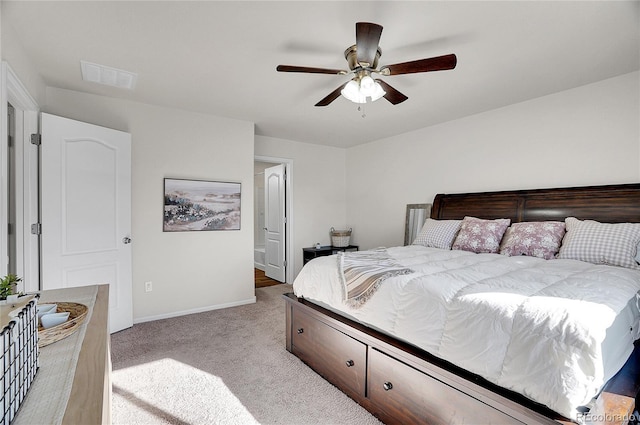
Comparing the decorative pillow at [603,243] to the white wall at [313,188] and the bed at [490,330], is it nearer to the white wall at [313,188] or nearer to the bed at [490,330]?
the bed at [490,330]

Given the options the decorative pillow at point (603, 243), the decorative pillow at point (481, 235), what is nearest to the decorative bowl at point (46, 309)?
the decorative pillow at point (481, 235)

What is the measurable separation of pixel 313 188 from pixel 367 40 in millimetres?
3653

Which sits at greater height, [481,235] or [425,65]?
[425,65]

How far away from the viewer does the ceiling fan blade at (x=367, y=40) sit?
1.68 m

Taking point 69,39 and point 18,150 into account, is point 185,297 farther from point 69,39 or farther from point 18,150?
point 69,39

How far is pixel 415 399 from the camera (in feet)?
5.38

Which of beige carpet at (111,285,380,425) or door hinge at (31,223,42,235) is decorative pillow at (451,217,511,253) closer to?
beige carpet at (111,285,380,425)

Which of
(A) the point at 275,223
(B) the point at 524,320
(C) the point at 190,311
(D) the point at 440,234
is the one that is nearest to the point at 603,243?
(D) the point at 440,234

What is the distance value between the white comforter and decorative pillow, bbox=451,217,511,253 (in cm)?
87

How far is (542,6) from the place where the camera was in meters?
1.83

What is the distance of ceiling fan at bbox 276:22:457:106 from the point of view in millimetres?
1764

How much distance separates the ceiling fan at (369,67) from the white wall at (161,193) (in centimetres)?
194

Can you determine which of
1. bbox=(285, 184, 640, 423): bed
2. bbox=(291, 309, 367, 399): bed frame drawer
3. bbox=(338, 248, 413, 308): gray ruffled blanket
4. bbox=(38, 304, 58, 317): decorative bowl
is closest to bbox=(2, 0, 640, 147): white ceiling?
bbox=(285, 184, 640, 423): bed

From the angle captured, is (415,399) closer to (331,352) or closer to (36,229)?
(331,352)
